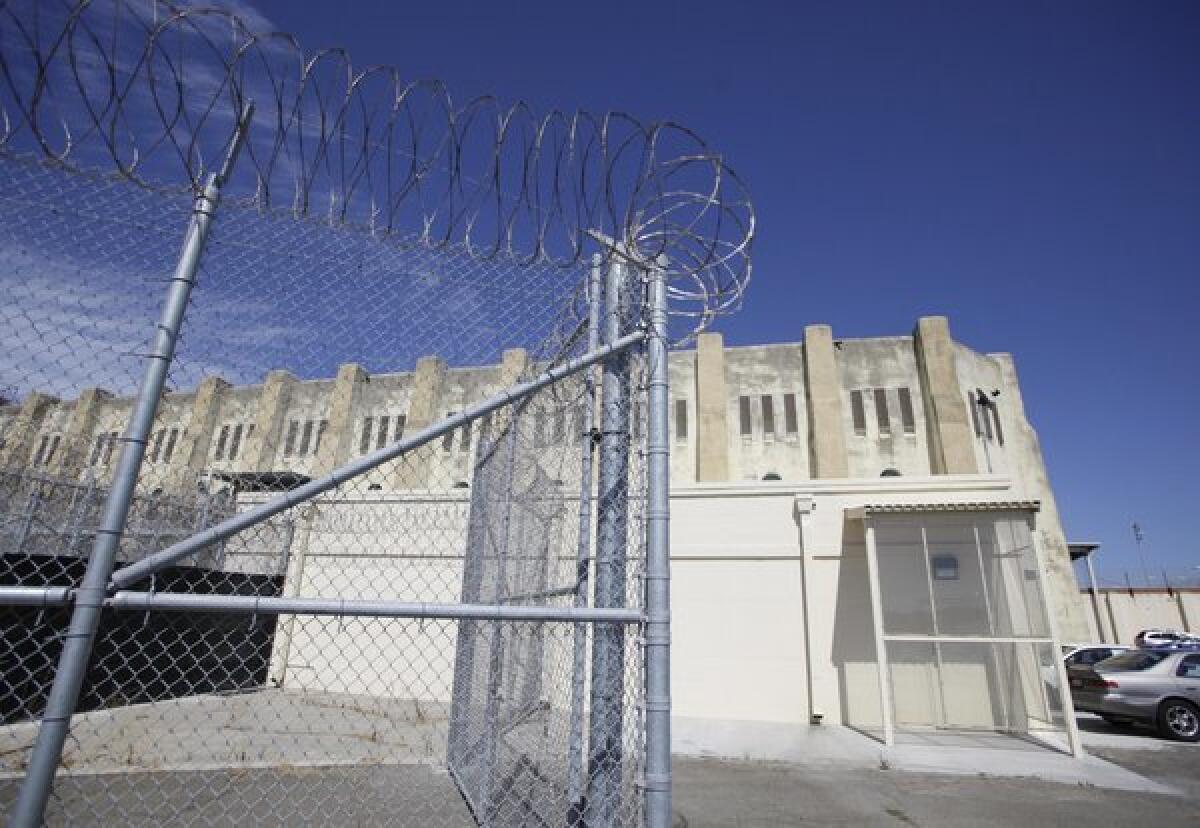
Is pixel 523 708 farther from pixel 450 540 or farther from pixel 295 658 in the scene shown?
pixel 295 658

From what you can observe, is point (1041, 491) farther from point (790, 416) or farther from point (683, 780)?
point (683, 780)

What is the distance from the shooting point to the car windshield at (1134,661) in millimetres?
10602

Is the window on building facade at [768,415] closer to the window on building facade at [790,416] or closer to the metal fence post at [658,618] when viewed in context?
the window on building facade at [790,416]

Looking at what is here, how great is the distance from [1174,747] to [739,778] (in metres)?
7.79

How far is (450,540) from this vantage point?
530 inches

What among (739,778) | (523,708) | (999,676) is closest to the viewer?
(523,708)

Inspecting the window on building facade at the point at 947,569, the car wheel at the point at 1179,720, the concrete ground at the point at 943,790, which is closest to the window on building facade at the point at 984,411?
the car wheel at the point at 1179,720

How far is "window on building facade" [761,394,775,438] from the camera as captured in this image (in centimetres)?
2723

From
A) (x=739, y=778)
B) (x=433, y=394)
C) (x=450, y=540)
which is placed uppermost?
(x=433, y=394)

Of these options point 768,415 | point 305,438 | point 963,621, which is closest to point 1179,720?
point 963,621

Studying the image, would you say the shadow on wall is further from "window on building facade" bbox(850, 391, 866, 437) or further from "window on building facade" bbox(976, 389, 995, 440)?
"window on building facade" bbox(976, 389, 995, 440)

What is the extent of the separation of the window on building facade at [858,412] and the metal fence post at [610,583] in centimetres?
2584

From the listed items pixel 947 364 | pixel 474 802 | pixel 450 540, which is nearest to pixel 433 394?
pixel 450 540

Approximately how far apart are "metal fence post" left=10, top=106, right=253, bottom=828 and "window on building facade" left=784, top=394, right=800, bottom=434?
26715mm
